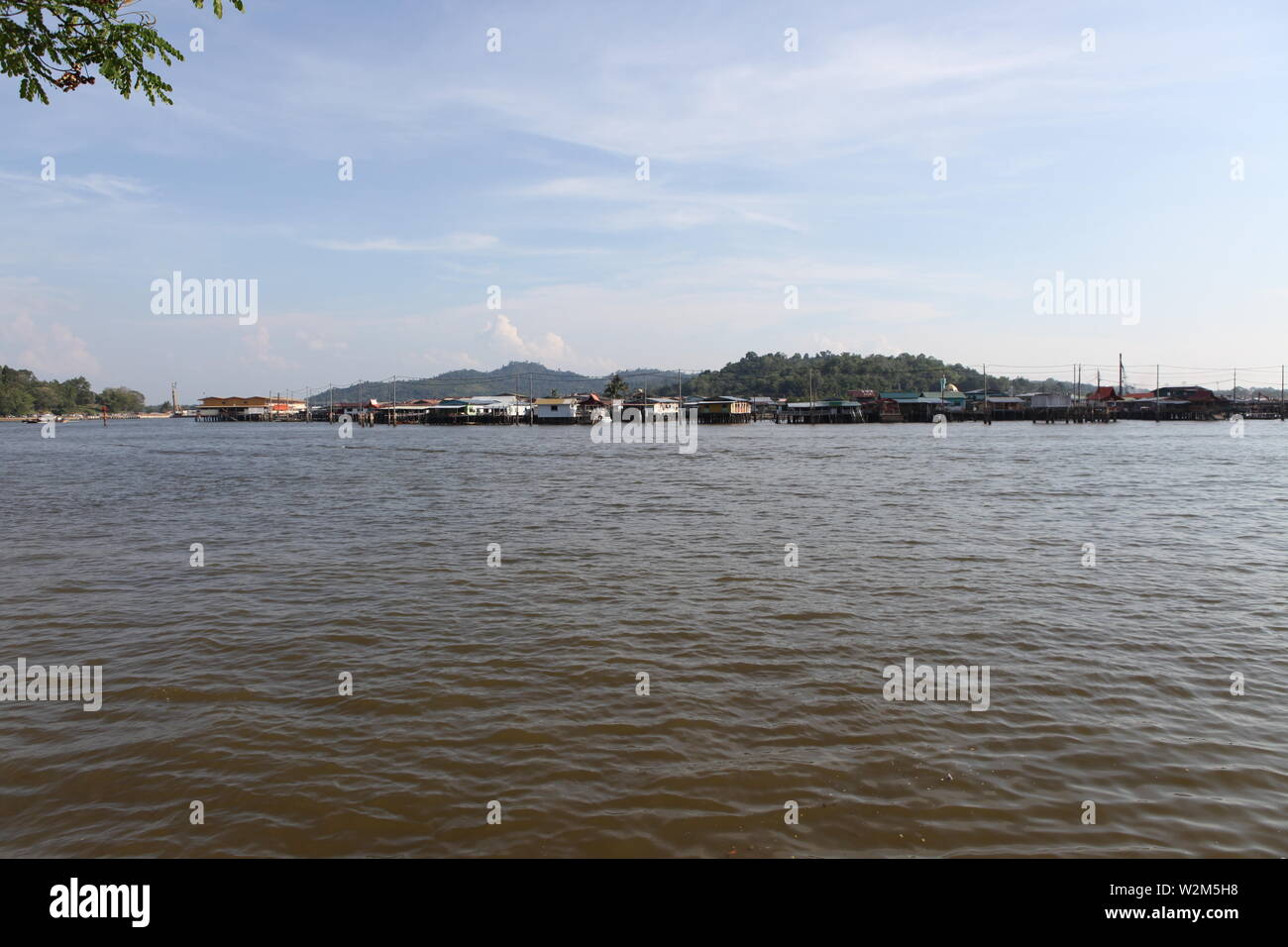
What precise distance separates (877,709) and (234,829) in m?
5.44

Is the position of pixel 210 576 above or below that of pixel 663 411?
below

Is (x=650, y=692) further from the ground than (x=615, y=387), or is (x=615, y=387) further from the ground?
(x=615, y=387)

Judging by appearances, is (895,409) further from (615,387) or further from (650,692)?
(650,692)

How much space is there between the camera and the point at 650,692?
7484mm

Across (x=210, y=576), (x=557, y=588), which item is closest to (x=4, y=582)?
(x=210, y=576)

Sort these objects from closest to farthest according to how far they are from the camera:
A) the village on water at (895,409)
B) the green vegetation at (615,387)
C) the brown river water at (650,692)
Answer: the brown river water at (650,692)
the village on water at (895,409)
the green vegetation at (615,387)

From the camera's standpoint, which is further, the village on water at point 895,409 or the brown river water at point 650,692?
the village on water at point 895,409

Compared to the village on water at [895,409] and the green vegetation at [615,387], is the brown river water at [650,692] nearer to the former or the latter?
the village on water at [895,409]

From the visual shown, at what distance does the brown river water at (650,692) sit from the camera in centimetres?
511

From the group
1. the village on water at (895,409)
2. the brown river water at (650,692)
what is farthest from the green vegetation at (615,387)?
the brown river water at (650,692)

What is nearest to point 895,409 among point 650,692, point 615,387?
point 615,387

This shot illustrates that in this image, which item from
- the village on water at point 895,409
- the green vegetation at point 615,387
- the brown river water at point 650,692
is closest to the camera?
the brown river water at point 650,692
